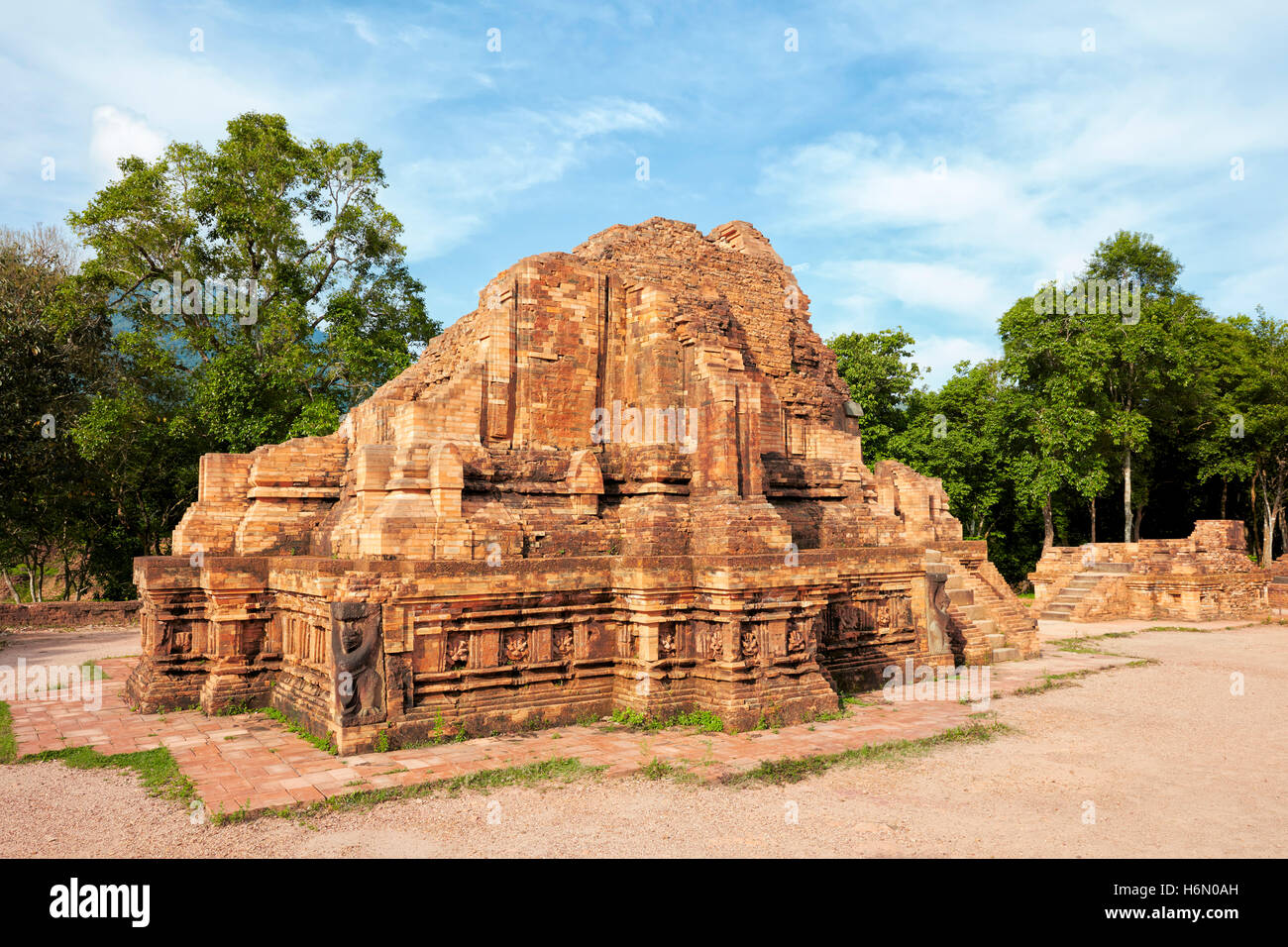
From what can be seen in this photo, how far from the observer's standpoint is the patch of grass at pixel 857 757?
25.2 feet

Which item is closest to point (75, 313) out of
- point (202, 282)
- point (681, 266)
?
point (202, 282)

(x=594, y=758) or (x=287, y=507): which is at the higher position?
(x=287, y=507)

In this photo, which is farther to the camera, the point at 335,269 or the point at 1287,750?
the point at 335,269

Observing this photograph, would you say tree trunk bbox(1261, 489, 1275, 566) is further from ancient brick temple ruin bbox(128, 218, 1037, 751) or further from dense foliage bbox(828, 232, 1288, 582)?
ancient brick temple ruin bbox(128, 218, 1037, 751)

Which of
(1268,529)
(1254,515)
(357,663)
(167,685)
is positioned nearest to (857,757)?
(357,663)

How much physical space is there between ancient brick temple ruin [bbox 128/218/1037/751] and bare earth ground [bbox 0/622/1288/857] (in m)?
2.04

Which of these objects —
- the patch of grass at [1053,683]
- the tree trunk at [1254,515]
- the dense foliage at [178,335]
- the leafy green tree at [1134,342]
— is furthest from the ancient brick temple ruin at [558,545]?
the tree trunk at [1254,515]

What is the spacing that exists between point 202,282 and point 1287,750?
2946 cm

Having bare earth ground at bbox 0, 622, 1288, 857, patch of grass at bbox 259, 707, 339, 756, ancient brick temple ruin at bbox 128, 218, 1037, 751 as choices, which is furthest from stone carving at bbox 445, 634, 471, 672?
bare earth ground at bbox 0, 622, 1288, 857

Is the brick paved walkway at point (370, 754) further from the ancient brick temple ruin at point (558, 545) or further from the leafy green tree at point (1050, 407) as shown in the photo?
the leafy green tree at point (1050, 407)

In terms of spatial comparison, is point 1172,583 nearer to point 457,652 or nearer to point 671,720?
point 671,720

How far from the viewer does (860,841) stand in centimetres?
600

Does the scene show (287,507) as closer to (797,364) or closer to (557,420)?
(557,420)

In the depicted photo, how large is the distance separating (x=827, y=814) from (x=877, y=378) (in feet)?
91.5
